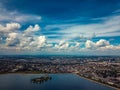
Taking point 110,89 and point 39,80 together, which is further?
point 39,80

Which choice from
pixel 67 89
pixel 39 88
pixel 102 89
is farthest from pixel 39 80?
pixel 102 89

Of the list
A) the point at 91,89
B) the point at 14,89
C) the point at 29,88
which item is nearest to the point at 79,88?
the point at 91,89

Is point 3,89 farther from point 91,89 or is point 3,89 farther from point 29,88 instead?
point 91,89

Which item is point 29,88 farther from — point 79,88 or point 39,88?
point 79,88

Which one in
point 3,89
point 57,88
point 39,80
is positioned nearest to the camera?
point 3,89

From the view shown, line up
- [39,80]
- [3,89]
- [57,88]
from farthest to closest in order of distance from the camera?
[39,80]
[57,88]
[3,89]

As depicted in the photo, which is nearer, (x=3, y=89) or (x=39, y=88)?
(x=3, y=89)

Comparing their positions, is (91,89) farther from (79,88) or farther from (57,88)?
(57,88)
